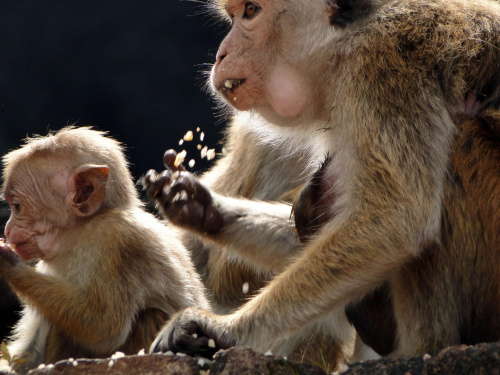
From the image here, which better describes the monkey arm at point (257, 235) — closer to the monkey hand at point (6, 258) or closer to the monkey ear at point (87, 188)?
the monkey ear at point (87, 188)

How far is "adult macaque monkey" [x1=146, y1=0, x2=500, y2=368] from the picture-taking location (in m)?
4.31

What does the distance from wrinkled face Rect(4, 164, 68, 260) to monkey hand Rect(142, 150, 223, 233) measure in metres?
0.57

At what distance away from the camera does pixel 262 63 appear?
4.91 meters

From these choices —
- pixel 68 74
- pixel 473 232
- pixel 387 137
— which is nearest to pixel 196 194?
pixel 387 137

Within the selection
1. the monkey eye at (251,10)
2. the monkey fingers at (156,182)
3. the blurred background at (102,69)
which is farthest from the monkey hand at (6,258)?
the blurred background at (102,69)

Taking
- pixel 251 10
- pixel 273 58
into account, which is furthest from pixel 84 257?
pixel 251 10

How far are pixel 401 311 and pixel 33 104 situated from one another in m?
5.05

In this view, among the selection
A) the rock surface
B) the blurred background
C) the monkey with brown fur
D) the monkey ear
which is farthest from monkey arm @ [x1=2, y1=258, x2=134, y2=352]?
the blurred background

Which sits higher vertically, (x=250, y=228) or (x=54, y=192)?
(x=54, y=192)

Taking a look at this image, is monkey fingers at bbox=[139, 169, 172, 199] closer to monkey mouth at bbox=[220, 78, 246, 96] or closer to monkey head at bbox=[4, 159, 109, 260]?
monkey head at bbox=[4, 159, 109, 260]

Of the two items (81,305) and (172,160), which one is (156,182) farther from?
(81,305)

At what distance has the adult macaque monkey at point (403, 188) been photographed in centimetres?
431

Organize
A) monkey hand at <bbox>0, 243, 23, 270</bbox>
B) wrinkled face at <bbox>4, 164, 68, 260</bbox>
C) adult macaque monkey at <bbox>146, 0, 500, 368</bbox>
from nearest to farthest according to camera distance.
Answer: adult macaque monkey at <bbox>146, 0, 500, 368</bbox> < monkey hand at <bbox>0, 243, 23, 270</bbox> < wrinkled face at <bbox>4, 164, 68, 260</bbox>

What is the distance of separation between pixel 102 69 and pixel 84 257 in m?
3.71
